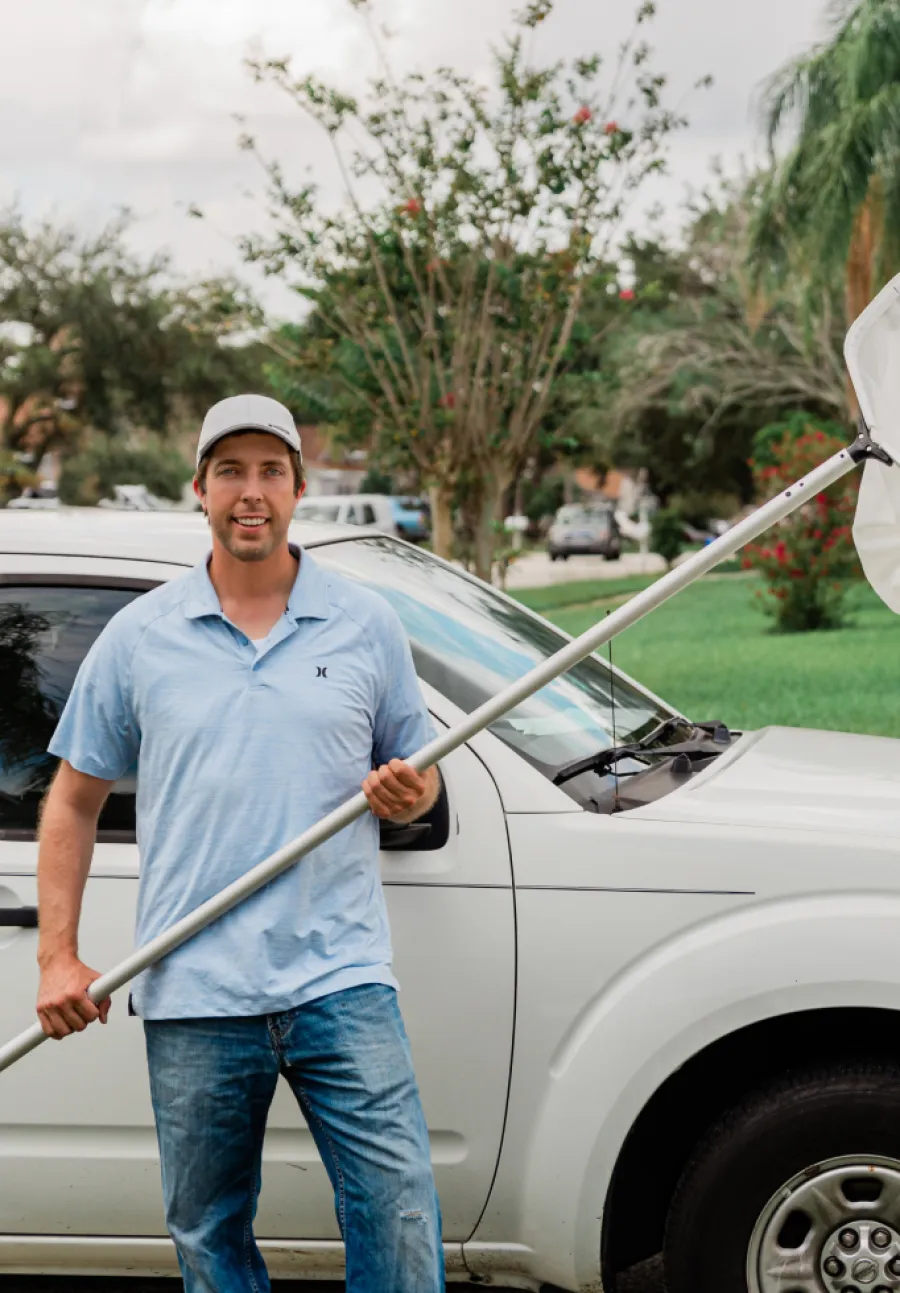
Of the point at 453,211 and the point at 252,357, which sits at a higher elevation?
the point at 252,357

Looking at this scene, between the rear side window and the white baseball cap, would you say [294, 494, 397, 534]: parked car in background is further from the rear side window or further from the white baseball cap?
the white baseball cap

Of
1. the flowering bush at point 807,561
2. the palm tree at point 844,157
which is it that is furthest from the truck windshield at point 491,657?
the palm tree at point 844,157

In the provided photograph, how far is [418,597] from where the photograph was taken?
142 inches

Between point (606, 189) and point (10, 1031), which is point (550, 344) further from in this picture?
point (10, 1031)

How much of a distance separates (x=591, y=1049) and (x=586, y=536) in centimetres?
4596

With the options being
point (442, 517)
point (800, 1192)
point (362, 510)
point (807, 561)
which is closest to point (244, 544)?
point (800, 1192)

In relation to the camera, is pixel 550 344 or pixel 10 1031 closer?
pixel 10 1031

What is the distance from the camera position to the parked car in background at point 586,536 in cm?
4841

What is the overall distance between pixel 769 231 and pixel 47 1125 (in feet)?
77.9

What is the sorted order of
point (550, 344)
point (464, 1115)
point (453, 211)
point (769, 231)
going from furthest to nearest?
point (769, 231), point (550, 344), point (453, 211), point (464, 1115)

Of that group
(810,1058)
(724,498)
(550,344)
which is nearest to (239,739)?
(810,1058)

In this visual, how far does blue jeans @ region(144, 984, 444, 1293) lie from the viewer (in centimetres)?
258

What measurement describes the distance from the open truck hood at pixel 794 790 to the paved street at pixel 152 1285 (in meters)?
1.28

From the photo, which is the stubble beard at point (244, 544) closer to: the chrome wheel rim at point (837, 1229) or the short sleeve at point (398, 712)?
the short sleeve at point (398, 712)
